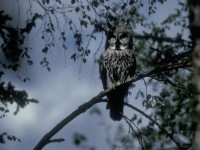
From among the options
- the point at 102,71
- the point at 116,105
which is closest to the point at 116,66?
the point at 102,71

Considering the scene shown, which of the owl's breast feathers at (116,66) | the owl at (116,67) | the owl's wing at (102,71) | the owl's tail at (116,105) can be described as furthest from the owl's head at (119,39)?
the owl's tail at (116,105)

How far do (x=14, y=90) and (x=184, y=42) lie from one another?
2.36 m

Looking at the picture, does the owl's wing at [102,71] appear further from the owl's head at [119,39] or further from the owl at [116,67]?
the owl's head at [119,39]

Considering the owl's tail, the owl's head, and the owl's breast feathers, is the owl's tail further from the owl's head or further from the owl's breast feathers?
the owl's head

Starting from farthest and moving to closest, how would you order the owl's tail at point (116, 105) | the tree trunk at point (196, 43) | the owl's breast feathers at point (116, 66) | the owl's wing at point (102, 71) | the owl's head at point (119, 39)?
1. the owl's head at point (119, 39)
2. the owl's wing at point (102, 71)
3. the owl's breast feathers at point (116, 66)
4. the owl's tail at point (116, 105)
5. the tree trunk at point (196, 43)

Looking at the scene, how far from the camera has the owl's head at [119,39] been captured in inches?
270

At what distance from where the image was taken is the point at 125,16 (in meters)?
6.81

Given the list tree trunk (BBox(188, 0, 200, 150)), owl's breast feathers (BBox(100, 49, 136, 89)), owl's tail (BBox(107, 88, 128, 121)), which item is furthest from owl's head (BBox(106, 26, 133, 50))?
tree trunk (BBox(188, 0, 200, 150))

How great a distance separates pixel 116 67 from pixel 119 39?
28.6 inches

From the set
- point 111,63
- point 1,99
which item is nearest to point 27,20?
point 111,63

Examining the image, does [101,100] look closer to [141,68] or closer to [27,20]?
[27,20]

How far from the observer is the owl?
611cm

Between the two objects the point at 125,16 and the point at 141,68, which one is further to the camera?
the point at 141,68

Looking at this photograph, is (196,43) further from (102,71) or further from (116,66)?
(102,71)
